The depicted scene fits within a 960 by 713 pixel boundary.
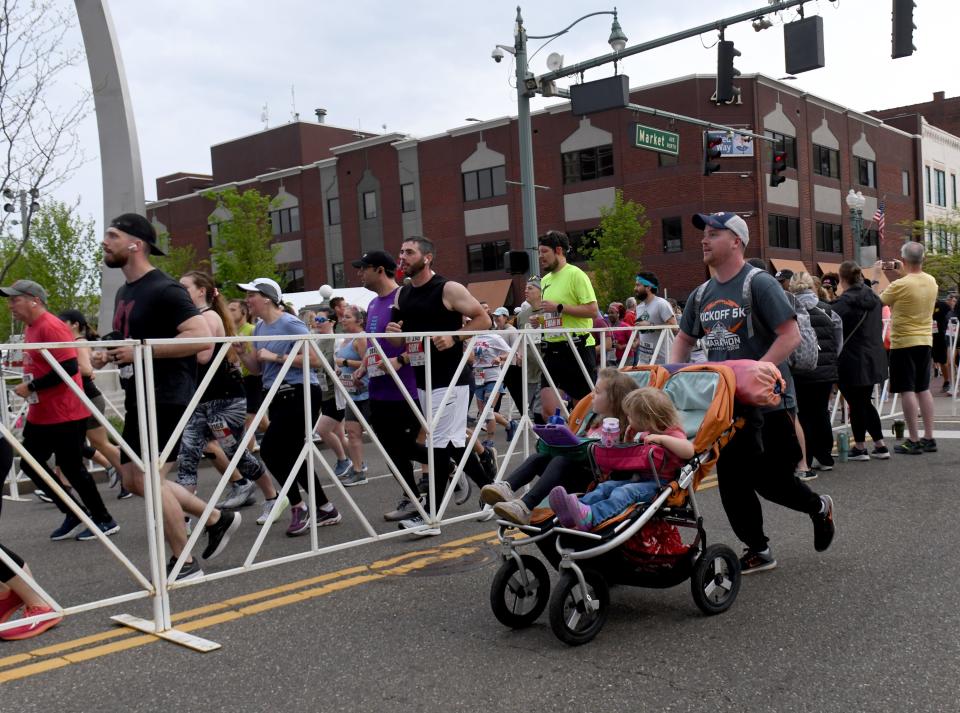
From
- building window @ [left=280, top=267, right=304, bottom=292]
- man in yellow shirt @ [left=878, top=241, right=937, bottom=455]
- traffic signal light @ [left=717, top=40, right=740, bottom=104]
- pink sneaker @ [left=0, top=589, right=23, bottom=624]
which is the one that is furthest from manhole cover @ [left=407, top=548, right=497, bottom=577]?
building window @ [left=280, top=267, right=304, bottom=292]

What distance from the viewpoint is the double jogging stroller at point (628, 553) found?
4008mm

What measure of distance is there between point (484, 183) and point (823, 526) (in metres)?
42.2

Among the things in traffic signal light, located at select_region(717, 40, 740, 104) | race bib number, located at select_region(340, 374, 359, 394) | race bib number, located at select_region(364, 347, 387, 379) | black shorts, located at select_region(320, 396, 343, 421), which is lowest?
black shorts, located at select_region(320, 396, 343, 421)

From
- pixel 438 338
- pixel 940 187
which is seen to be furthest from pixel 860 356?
pixel 940 187

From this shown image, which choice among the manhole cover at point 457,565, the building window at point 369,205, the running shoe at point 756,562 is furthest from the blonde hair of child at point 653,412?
the building window at point 369,205

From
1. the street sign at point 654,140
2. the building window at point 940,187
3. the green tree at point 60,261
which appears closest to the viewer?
the street sign at point 654,140

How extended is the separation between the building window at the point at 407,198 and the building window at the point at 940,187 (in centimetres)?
3269

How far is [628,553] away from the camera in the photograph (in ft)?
13.8

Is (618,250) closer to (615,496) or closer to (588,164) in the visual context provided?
(588,164)

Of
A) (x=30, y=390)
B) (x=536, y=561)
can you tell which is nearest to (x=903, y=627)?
(x=536, y=561)

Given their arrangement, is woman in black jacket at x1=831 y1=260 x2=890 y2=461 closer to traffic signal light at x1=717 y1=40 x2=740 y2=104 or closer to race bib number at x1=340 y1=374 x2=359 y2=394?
race bib number at x1=340 y1=374 x2=359 y2=394

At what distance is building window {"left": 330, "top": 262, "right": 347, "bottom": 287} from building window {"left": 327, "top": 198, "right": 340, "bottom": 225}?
7.96 feet

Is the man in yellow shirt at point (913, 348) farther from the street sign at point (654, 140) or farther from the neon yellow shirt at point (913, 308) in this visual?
the street sign at point (654, 140)

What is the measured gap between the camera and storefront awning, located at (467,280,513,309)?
44781 mm
